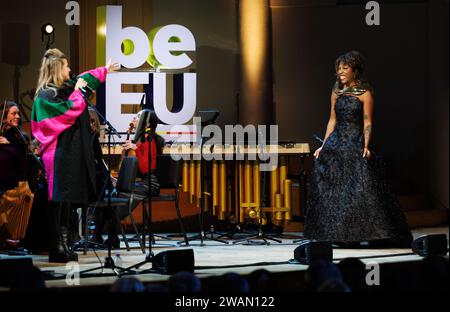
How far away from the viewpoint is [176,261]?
562 cm

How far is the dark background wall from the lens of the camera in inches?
435

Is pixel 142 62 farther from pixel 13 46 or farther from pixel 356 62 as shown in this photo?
pixel 356 62

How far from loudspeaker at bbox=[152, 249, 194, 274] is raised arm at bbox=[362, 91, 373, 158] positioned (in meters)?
2.26

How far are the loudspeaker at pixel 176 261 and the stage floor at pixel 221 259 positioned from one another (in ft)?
0.24

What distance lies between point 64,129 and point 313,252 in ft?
6.89

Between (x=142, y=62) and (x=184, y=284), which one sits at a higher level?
(x=142, y=62)

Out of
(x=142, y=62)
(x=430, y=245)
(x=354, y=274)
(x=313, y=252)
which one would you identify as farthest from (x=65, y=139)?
(x=142, y=62)

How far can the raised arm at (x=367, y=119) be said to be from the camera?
23.7ft

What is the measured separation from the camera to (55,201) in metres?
6.33

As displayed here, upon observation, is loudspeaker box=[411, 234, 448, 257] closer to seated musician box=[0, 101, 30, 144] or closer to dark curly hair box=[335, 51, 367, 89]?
dark curly hair box=[335, 51, 367, 89]

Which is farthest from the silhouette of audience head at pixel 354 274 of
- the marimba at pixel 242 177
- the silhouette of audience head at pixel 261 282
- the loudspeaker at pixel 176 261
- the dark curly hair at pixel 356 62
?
the marimba at pixel 242 177

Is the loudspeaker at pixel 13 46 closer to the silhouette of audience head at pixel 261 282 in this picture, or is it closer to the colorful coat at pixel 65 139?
the colorful coat at pixel 65 139
